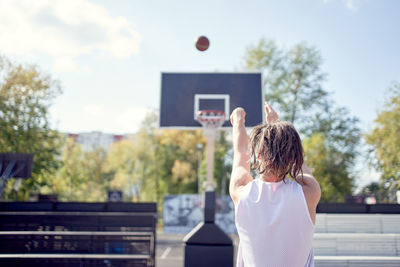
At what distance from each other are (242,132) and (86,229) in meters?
5.10

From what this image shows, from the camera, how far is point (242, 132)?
1674 mm

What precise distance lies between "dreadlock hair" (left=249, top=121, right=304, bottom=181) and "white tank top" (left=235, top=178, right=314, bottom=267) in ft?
0.20

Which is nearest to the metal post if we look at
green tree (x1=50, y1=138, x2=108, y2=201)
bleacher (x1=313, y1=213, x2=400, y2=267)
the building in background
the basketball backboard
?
the basketball backboard

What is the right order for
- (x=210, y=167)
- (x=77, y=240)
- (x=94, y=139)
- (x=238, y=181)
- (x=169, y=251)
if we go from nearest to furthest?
(x=238, y=181) → (x=77, y=240) → (x=210, y=167) → (x=169, y=251) → (x=94, y=139)

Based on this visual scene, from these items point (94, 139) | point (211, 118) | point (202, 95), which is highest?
point (94, 139)

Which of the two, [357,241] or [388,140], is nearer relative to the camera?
[357,241]

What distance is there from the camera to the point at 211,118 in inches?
352

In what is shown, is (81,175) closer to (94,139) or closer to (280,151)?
(280,151)

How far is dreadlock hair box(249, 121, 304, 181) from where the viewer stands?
142 centimetres

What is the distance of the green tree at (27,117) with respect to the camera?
18.0m

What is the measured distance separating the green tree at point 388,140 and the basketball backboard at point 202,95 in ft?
39.8

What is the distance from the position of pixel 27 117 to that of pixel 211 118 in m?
14.3

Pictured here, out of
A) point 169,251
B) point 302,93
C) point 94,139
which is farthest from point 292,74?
point 94,139

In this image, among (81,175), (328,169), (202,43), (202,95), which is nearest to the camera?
(202,43)
